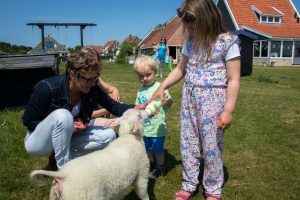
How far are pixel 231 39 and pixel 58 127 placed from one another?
1.99m

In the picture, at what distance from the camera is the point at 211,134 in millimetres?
3809

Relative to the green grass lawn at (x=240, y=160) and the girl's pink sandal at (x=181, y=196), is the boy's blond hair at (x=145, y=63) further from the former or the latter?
the girl's pink sandal at (x=181, y=196)

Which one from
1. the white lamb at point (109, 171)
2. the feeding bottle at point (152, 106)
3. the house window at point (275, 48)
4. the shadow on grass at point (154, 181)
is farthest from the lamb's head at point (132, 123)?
the house window at point (275, 48)

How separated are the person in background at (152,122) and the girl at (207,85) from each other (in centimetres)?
59

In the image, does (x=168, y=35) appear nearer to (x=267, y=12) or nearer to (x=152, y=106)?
(x=267, y=12)

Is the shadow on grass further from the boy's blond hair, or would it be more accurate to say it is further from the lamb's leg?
the boy's blond hair

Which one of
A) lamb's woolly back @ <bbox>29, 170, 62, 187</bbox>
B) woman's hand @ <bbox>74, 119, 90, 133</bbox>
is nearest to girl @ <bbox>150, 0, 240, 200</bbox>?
woman's hand @ <bbox>74, 119, 90, 133</bbox>

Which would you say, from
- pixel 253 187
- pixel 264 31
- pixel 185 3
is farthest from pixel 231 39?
pixel 264 31

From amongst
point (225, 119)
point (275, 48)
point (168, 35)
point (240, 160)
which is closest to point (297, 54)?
point (275, 48)

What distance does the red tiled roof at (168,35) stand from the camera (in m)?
44.8

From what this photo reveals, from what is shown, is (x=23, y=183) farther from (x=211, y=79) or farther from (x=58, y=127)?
(x=211, y=79)

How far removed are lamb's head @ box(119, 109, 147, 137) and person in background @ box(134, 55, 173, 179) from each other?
91 centimetres

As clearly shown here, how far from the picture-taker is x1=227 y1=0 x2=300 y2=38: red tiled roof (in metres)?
37.4

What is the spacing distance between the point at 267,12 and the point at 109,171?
1553 inches
